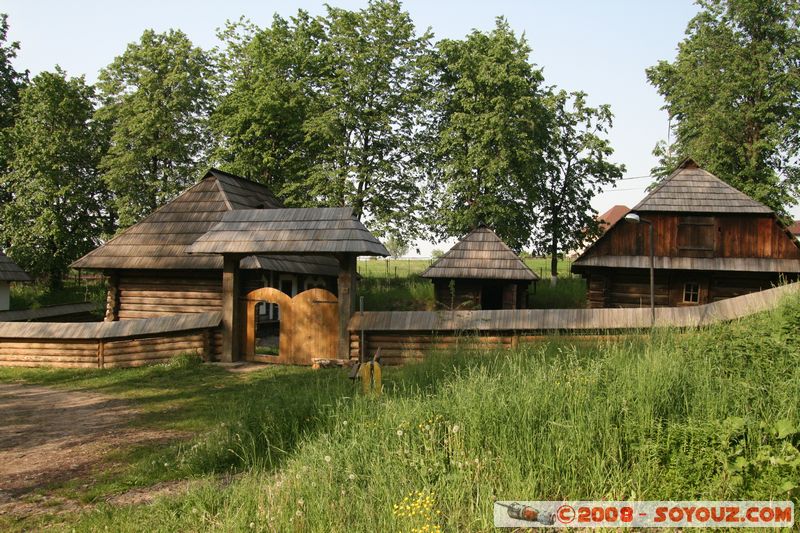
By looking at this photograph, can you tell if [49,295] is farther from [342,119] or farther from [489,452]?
[489,452]

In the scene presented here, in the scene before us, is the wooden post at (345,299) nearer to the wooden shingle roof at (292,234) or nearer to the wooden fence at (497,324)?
the wooden fence at (497,324)

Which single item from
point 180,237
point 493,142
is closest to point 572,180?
point 493,142

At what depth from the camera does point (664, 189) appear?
66.1ft

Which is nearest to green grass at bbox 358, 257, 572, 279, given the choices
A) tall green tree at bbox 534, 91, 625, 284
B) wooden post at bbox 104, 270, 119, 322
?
tall green tree at bbox 534, 91, 625, 284

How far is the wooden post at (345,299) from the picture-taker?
1202cm

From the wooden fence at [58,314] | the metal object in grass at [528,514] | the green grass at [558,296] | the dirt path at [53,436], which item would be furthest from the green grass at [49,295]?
the metal object in grass at [528,514]

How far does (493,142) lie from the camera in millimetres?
24578

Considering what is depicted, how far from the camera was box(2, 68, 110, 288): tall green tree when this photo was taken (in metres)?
25.9

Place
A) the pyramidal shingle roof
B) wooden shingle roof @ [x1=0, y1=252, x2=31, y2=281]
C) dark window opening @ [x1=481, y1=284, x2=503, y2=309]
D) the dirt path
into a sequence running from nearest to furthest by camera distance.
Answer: the dirt path < the pyramidal shingle roof < wooden shingle roof @ [x1=0, y1=252, x2=31, y2=281] < dark window opening @ [x1=481, y1=284, x2=503, y2=309]

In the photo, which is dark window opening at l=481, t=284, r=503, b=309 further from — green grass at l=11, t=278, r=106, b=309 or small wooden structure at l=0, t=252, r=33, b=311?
small wooden structure at l=0, t=252, r=33, b=311

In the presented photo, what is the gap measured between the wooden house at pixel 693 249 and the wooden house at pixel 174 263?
11.1 meters

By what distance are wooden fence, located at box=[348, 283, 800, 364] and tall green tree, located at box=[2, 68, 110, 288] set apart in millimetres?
20554

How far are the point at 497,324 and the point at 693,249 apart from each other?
1135 cm

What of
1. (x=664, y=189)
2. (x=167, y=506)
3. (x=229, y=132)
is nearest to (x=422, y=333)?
(x=167, y=506)
